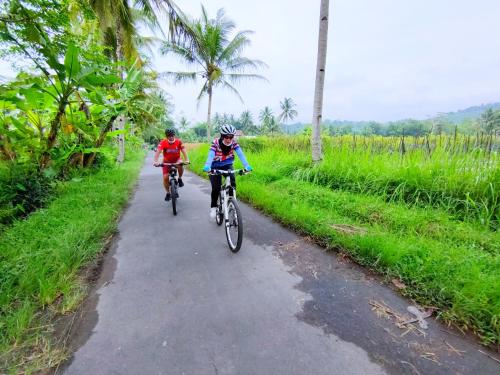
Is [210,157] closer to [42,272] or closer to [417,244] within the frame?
[42,272]

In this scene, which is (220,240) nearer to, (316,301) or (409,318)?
(316,301)

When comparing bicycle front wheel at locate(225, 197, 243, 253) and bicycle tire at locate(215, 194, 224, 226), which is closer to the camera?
bicycle front wheel at locate(225, 197, 243, 253)

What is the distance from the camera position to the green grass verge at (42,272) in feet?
5.95

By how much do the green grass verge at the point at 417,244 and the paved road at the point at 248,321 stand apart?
23cm

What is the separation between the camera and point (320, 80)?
5949 millimetres

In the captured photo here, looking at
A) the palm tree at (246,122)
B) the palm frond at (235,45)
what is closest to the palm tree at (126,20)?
the palm frond at (235,45)

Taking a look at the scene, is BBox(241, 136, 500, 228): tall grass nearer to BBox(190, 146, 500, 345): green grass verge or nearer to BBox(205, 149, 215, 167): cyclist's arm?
BBox(190, 146, 500, 345): green grass verge

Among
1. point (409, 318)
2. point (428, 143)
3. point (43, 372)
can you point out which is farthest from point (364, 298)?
point (428, 143)

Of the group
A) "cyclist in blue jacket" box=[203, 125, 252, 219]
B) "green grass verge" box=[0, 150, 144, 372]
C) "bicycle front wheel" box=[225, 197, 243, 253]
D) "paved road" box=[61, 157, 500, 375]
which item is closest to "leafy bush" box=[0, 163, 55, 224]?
"green grass verge" box=[0, 150, 144, 372]

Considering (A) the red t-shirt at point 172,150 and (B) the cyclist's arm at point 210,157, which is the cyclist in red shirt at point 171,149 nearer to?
(A) the red t-shirt at point 172,150

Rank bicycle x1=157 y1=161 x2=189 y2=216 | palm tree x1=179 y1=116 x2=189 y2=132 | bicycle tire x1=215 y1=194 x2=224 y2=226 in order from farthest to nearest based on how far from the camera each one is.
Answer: palm tree x1=179 y1=116 x2=189 y2=132
bicycle x1=157 y1=161 x2=189 y2=216
bicycle tire x1=215 y1=194 x2=224 y2=226

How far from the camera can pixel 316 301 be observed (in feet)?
7.84

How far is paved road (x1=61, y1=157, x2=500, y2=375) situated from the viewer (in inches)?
67.4

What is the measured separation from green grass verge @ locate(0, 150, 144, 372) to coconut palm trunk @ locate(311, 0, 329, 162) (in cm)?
511
